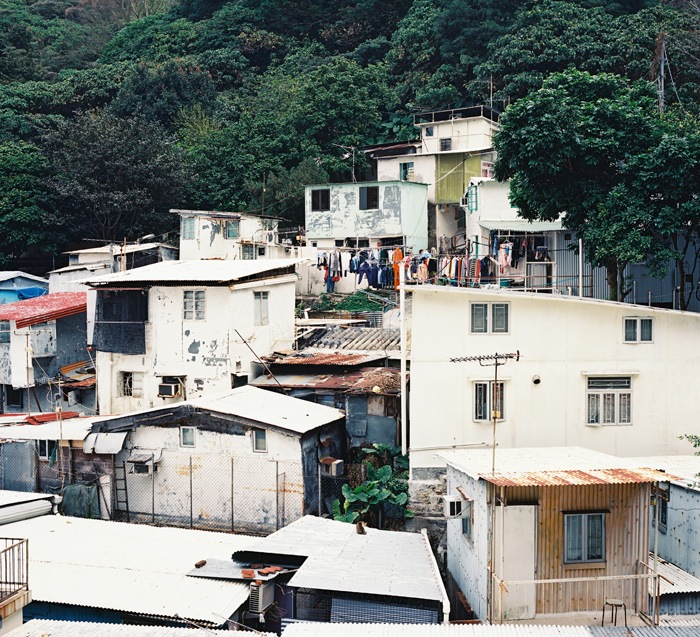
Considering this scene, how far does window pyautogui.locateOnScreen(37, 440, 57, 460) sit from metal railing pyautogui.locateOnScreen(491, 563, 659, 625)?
12.9 meters

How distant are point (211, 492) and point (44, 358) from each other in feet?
39.1

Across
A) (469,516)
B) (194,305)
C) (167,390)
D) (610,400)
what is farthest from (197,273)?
(469,516)

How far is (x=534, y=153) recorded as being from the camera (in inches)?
967

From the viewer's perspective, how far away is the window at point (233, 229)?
38188 millimetres

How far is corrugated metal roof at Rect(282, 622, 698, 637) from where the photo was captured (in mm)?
12305

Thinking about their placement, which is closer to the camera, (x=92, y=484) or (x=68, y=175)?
(x=92, y=484)

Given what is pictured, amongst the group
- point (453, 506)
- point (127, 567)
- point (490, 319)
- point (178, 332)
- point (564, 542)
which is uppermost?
point (490, 319)

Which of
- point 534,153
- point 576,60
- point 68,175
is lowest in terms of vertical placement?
point 534,153

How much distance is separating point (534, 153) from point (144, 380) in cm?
1347

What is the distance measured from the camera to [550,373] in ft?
71.6

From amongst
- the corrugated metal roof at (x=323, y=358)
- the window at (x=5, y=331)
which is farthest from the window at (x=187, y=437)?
the window at (x=5, y=331)

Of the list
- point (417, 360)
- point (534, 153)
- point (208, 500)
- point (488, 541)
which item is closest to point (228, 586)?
point (488, 541)

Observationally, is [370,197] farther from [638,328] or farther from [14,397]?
[638,328]

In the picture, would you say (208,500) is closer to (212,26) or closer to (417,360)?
(417,360)
